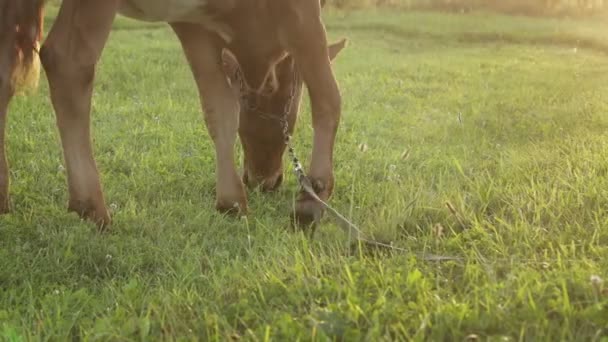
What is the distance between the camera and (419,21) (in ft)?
69.5

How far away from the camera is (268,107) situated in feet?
14.5

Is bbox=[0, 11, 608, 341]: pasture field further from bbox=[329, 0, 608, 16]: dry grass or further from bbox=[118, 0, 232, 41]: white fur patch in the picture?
bbox=[329, 0, 608, 16]: dry grass

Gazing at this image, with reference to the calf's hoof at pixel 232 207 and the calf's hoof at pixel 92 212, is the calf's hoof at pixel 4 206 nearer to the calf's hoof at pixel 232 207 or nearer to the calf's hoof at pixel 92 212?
the calf's hoof at pixel 92 212

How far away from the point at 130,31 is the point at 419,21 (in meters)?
8.11

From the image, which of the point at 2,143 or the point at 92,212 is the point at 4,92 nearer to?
the point at 2,143

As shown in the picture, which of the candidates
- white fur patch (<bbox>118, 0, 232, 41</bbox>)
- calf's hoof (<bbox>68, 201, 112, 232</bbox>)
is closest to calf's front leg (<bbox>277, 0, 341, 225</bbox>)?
white fur patch (<bbox>118, 0, 232, 41</bbox>)

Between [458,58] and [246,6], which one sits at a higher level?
[246,6]

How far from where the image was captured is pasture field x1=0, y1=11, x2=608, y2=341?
2.03 meters

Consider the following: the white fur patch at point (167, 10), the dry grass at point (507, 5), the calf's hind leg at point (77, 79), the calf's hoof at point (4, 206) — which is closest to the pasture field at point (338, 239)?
the calf's hoof at point (4, 206)

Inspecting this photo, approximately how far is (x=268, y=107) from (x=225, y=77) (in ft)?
1.00

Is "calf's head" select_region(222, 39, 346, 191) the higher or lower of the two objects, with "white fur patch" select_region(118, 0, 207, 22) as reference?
Answer: lower

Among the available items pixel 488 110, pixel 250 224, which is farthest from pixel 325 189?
pixel 488 110

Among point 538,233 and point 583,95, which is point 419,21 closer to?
point 583,95

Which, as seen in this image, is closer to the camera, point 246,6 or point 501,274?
point 501,274
